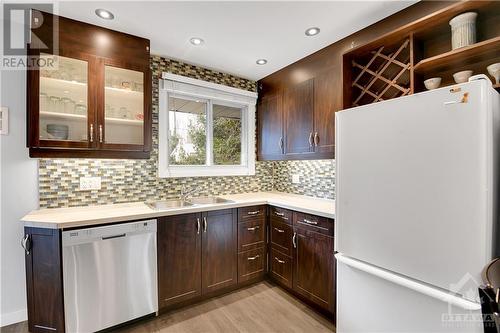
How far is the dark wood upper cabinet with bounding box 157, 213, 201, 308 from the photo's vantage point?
2041 mm

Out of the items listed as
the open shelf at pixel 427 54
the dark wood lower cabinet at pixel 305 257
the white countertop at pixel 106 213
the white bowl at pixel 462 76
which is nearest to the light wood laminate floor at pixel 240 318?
the dark wood lower cabinet at pixel 305 257

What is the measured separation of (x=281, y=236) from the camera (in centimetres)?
248

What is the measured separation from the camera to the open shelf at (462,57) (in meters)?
1.28

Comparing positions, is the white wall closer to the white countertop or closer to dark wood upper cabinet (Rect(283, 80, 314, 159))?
the white countertop

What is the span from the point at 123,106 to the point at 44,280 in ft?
4.87

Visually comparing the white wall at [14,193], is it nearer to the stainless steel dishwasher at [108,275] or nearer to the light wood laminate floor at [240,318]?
the light wood laminate floor at [240,318]

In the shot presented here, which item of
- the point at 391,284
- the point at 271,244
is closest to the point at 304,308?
the point at 271,244

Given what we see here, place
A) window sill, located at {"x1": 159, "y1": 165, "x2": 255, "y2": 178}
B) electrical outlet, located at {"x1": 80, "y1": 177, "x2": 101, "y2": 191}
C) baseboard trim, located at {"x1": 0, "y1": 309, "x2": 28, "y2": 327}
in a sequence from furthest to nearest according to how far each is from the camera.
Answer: window sill, located at {"x1": 159, "y1": 165, "x2": 255, "y2": 178} → electrical outlet, located at {"x1": 80, "y1": 177, "x2": 101, "y2": 191} → baseboard trim, located at {"x1": 0, "y1": 309, "x2": 28, "y2": 327}

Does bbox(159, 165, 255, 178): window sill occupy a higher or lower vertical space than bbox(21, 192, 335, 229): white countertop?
higher

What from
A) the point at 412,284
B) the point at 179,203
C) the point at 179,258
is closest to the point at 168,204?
the point at 179,203

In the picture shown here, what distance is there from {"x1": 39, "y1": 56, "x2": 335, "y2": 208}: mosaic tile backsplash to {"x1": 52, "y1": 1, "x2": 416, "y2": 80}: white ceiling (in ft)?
1.60

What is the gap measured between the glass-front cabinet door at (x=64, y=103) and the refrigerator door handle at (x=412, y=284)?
2214 millimetres
